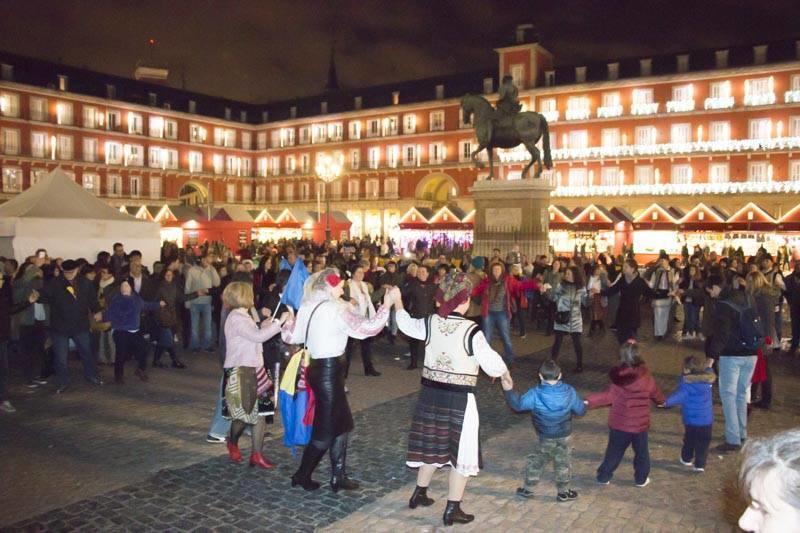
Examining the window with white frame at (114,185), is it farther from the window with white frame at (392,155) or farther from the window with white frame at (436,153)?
the window with white frame at (436,153)

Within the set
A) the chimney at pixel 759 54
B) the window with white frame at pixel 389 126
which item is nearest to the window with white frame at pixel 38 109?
the window with white frame at pixel 389 126

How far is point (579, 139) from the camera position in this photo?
155ft

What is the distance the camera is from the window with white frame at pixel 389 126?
188ft

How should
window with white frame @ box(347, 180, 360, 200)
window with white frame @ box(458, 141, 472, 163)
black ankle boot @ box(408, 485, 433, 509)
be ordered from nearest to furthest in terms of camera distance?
black ankle boot @ box(408, 485, 433, 509) < window with white frame @ box(458, 141, 472, 163) < window with white frame @ box(347, 180, 360, 200)

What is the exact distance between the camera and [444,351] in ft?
15.2

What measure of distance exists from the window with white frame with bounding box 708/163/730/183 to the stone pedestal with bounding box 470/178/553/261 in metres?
27.8

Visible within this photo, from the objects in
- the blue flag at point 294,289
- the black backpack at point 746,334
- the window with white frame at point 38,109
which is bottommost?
the black backpack at point 746,334

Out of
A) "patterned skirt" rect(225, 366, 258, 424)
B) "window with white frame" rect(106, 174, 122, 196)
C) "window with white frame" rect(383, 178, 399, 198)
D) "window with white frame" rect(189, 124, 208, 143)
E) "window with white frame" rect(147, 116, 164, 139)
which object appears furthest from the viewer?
"window with white frame" rect(189, 124, 208, 143)

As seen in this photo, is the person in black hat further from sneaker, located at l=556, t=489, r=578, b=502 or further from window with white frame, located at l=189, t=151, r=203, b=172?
window with white frame, located at l=189, t=151, r=203, b=172

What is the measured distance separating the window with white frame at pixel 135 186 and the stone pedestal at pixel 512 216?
144 feet

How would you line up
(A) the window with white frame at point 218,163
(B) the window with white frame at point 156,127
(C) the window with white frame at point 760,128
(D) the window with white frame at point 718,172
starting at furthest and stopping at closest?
(A) the window with white frame at point 218,163 < (B) the window with white frame at point 156,127 < (D) the window with white frame at point 718,172 < (C) the window with white frame at point 760,128

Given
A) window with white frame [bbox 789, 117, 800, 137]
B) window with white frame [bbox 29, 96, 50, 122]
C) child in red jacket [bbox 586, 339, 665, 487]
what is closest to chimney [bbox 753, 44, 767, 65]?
window with white frame [bbox 789, 117, 800, 137]

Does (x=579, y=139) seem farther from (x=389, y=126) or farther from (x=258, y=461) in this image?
(x=258, y=461)

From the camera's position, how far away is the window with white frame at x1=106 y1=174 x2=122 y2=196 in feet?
179
